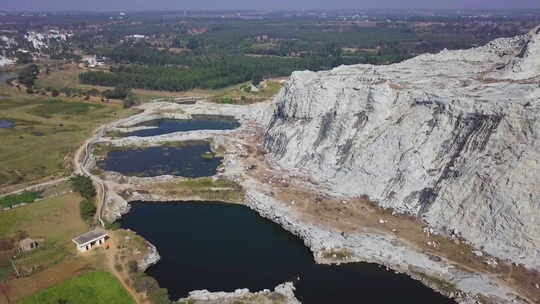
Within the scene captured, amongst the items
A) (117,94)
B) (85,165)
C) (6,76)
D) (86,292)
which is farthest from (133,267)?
(6,76)

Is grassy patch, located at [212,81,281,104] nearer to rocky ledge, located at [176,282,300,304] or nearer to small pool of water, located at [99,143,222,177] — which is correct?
small pool of water, located at [99,143,222,177]

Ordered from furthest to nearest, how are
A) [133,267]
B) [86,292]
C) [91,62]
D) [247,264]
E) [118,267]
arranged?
[91,62]
[247,264]
[118,267]
[133,267]
[86,292]

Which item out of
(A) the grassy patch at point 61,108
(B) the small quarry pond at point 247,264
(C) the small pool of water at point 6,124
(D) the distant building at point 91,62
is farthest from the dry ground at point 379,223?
(D) the distant building at point 91,62

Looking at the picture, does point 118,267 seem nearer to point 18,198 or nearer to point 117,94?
point 18,198

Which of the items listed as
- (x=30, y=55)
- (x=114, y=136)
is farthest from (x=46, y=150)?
(x=30, y=55)

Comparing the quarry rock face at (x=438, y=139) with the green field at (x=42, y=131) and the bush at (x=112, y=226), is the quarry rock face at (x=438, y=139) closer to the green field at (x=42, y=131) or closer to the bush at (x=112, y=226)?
the bush at (x=112, y=226)

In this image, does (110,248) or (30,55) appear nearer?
(110,248)

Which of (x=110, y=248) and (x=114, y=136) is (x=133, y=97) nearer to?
(x=114, y=136)
